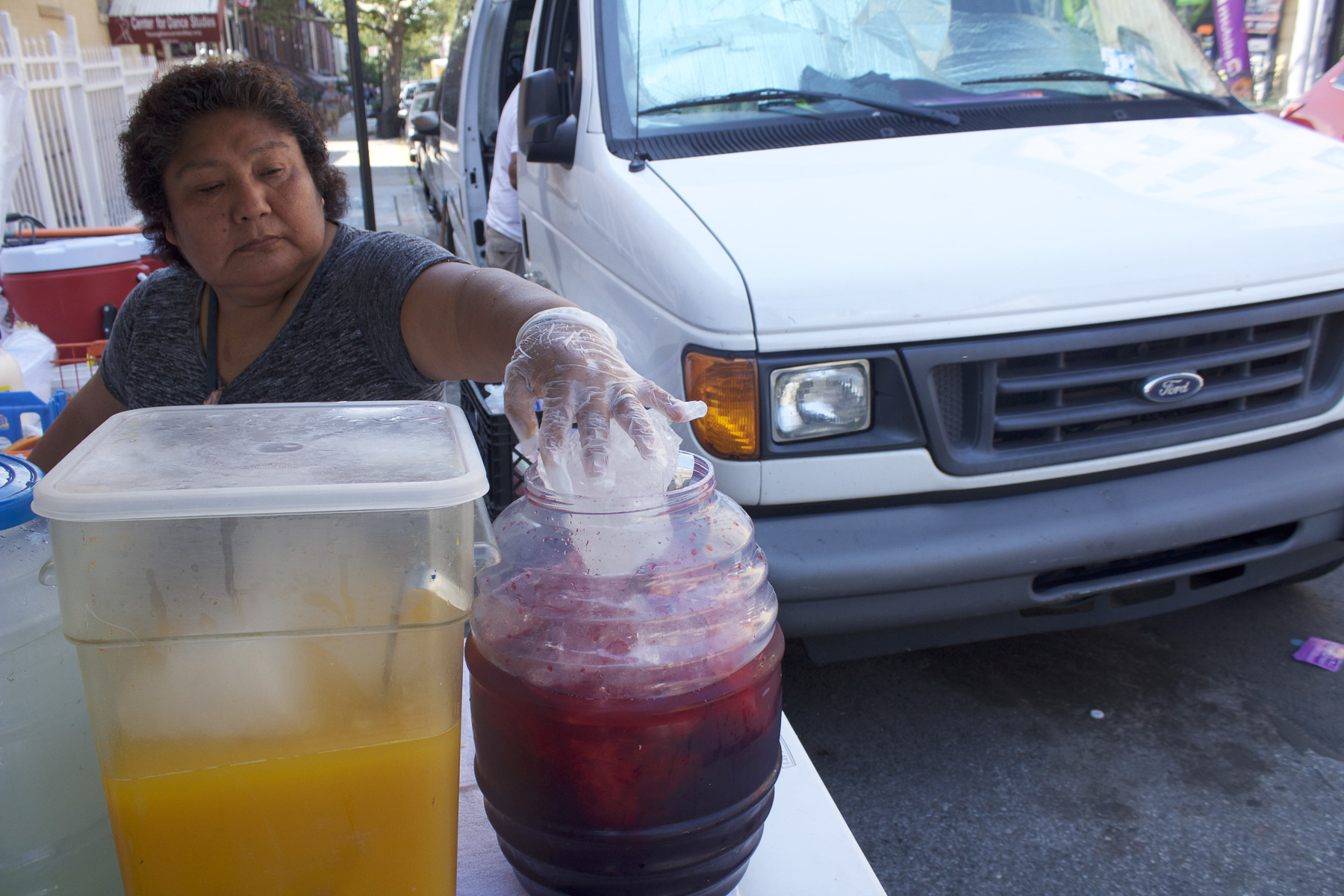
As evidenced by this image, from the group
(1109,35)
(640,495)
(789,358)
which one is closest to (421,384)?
(789,358)

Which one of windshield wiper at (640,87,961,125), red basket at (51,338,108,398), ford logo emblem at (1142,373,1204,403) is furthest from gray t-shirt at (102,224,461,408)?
ford logo emblem at (1142,373,1204,403)

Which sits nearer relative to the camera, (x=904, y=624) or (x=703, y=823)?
(x=703, y=823)

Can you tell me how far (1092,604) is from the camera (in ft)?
8.57

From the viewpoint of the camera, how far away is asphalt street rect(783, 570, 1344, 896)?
235 cm

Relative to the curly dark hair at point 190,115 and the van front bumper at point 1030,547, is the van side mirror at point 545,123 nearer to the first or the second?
the curly dark hair at point 190,115

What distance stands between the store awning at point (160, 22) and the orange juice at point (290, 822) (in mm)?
15741

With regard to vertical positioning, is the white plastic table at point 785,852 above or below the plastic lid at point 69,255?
below

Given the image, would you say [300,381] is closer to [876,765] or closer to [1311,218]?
[876,765]

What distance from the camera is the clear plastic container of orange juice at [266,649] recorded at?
2.66ft

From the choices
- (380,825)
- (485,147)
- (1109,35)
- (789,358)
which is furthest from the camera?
(485,147)

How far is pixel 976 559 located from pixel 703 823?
147 centimetres

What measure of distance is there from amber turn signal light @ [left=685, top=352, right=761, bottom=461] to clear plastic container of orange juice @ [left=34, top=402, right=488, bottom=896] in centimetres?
135

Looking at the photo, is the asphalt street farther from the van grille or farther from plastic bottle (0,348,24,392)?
plastic bottle (0,348,24,392)

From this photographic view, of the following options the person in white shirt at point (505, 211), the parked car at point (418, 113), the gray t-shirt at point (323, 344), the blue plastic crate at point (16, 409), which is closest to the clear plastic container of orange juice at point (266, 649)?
the gray t-shirt at point (323, 344)
